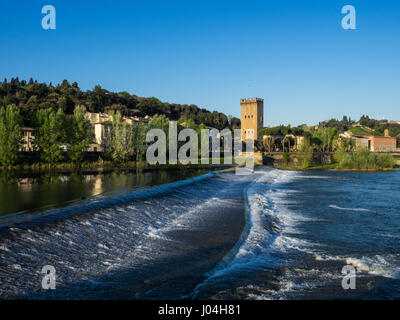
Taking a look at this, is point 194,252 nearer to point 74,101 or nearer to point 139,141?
point 139,141

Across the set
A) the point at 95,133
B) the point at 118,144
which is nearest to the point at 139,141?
the point at 118,144

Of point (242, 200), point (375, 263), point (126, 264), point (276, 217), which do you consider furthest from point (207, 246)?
point (242, 200)

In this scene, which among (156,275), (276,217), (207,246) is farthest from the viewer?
(276,217)

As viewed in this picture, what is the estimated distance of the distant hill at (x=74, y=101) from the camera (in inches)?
2933

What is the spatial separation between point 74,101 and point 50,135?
56096 millimetres

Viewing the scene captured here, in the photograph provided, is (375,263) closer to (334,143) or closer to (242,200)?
(242,200)

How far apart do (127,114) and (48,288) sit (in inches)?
3781

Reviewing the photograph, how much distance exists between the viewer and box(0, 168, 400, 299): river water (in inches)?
234

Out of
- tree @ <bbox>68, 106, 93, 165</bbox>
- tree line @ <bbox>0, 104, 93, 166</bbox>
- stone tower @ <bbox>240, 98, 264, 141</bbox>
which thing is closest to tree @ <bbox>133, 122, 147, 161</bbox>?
tree @ <bbox>68, 106, 93, 165</bbox>

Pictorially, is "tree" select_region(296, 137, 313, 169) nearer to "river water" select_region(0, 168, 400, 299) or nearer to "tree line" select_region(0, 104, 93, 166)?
"tree line" select_region(0, 104, 93, 166)

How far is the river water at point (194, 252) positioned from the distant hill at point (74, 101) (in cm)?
5090

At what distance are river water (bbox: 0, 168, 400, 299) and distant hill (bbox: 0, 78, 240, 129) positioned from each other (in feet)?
167

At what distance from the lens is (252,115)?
93562mm

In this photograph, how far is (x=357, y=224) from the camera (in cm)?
1185
